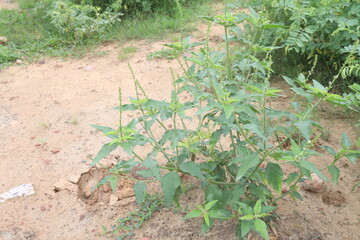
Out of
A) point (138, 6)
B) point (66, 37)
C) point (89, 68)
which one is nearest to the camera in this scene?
point (89, 68)

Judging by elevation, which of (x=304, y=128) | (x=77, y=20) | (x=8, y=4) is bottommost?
(x=8, y=4)

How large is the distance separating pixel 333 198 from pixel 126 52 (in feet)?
10.6

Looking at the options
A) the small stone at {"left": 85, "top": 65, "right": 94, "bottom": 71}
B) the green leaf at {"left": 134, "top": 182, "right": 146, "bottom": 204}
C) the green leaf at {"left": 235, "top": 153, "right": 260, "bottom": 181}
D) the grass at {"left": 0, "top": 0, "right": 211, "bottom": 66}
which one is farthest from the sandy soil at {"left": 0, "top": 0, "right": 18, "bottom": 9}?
the green leaf at {"left": 235, "top": 153, "right": 260, "bottom": 181}

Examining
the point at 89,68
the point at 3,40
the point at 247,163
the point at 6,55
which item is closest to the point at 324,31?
the point at 247,163

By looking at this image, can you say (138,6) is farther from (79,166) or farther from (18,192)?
(18,192)

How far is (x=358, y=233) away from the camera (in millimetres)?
2205

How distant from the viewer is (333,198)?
245 cm

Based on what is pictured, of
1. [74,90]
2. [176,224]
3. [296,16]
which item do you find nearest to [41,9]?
[74,90]

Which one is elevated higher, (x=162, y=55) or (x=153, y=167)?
(x=153, y=167)

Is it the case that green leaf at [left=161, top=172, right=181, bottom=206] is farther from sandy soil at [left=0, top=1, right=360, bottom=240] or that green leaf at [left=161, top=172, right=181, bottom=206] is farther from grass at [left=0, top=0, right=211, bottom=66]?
grass at [left=0, top=0, right=211, bottom=66]

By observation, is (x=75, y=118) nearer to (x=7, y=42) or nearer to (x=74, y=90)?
(x=74, y=90)

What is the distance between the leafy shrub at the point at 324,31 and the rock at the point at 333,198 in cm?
102

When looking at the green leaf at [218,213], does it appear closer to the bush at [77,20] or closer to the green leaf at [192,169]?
the green leaf at [192,169]

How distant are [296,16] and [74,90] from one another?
7.98 ft
